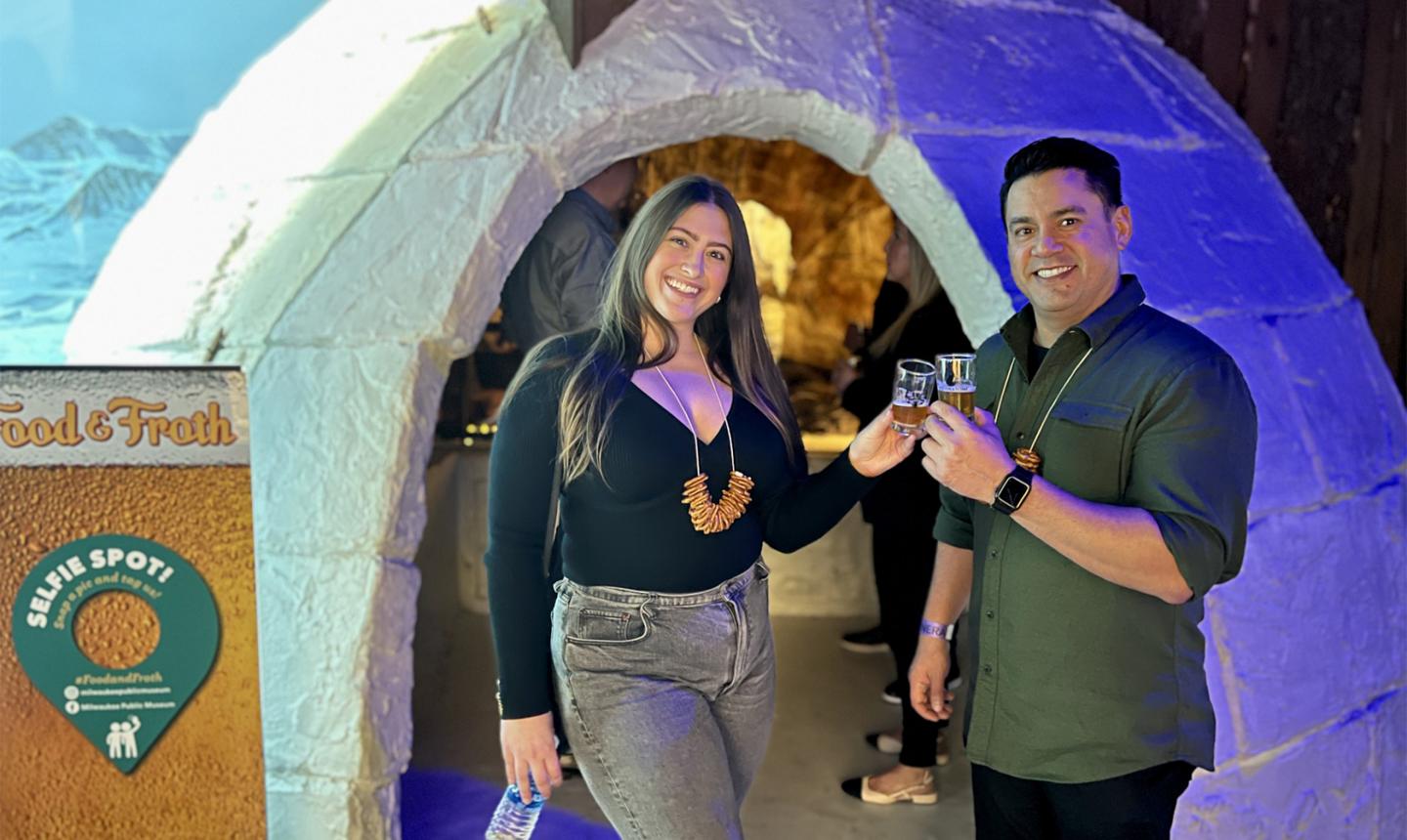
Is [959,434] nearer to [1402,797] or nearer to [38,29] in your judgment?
[1402,797]

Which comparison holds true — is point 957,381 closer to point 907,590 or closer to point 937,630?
point 937,630

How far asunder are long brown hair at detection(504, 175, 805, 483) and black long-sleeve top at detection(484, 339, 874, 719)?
0.02 metres

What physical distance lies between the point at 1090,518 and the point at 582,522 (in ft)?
2.30

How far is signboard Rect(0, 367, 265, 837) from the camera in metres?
1.85

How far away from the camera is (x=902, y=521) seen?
9.21 ft

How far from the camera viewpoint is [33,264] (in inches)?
340

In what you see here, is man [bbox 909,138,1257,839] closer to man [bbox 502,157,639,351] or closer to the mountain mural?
man [bbox 502,157,639,351]

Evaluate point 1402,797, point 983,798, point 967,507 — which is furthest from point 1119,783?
point 1402,797

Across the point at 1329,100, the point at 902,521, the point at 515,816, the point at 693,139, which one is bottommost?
the point at 515,816

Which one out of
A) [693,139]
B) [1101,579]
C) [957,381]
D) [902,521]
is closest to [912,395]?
[957,381]

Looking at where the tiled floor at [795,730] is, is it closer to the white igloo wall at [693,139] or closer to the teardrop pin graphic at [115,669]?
the white igloo wall at [693,139]

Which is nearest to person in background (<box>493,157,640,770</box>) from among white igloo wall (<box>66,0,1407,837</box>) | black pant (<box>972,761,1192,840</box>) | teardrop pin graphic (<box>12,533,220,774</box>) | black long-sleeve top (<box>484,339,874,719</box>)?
white igloo wall (<box>66,0,1407,837</box>)

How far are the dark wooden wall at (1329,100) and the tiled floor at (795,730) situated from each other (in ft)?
6.37

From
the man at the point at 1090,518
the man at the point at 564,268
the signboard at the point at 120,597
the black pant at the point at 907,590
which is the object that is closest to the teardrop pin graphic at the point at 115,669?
the signboard at the point at 120,597
